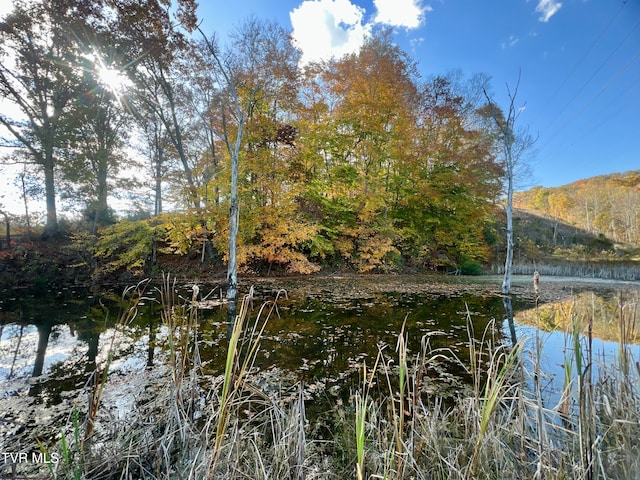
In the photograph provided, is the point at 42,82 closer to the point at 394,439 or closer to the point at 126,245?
the point at 126,245

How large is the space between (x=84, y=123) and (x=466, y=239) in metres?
20.2

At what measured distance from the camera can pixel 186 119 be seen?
15211 millimetres

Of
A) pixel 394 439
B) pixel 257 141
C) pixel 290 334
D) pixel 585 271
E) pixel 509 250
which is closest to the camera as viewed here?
pixel 394 439

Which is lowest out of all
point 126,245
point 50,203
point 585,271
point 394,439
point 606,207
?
point 585,271

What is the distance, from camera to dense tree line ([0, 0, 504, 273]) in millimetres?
10438

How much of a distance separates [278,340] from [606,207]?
138ft

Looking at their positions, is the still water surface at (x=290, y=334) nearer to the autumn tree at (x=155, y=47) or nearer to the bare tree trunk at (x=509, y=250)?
the bare tree trunk at (x=509, y=250)

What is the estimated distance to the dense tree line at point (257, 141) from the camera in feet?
34.2

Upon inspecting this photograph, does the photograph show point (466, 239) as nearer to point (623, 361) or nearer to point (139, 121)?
point (623, 361)

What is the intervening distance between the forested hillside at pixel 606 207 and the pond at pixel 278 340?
75.6ft

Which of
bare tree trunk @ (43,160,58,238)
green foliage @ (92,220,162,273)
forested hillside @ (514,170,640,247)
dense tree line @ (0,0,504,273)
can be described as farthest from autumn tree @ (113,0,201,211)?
forested hillside @ (514,170,640,247)

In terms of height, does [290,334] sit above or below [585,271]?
above

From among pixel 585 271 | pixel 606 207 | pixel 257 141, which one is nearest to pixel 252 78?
pixel 257 141

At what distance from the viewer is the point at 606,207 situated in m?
30.6
